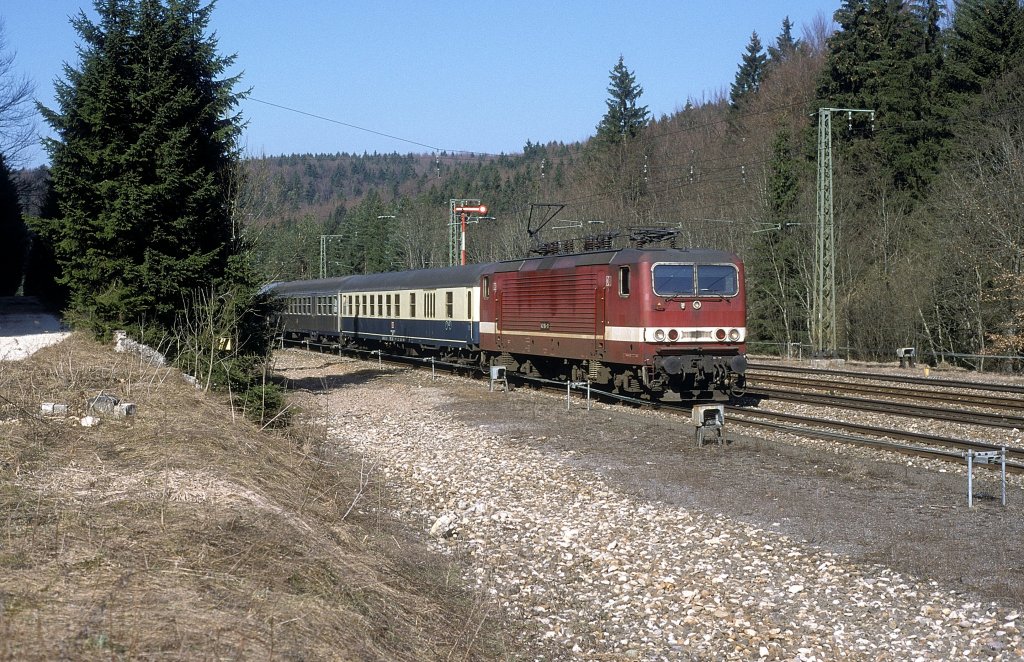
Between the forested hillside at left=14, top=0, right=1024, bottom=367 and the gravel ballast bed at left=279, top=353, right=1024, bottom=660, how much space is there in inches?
397

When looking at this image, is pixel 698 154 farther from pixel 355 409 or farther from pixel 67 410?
pixel 67 410

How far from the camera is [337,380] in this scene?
26.7m

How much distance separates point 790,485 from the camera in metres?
11.0

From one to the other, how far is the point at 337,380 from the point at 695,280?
41.4 feet

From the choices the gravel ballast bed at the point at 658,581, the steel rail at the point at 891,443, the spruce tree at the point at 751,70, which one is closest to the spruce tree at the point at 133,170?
the gravel ballast bed at the point at 658,581

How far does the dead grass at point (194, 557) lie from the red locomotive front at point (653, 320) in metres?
7.97

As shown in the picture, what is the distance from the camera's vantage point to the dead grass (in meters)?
5.23

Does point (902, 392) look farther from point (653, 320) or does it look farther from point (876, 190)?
point (876, 190)

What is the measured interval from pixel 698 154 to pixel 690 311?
194 ft

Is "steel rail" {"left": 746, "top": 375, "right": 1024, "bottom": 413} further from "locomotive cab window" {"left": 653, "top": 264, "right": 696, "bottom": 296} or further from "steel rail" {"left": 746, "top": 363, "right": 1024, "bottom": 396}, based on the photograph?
"locomotive cab window" {"left": 653, "top": 264, "right": 696, "bottom": 296}

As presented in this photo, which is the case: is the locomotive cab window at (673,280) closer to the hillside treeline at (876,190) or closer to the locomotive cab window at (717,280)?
the locomotive cab window at (717,280)

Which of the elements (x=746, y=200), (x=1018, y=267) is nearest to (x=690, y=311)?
(x=1018, y=267)

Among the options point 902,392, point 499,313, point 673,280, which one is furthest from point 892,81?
point 673,280

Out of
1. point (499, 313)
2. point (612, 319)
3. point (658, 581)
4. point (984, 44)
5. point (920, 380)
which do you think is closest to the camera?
point (658, 581)
